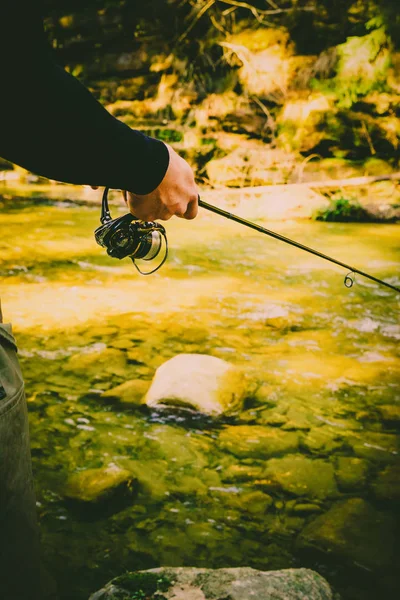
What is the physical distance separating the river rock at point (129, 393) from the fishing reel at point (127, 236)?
1641 mm

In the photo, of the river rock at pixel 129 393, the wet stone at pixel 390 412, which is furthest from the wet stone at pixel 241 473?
the wet stone at pixel 390 412

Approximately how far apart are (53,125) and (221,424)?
2.46 m

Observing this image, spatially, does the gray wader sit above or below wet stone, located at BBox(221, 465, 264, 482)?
above

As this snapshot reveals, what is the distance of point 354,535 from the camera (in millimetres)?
2301

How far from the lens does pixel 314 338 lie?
4.48m

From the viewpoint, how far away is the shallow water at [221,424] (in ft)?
7.38

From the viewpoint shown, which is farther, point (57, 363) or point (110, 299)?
point (110, 299)

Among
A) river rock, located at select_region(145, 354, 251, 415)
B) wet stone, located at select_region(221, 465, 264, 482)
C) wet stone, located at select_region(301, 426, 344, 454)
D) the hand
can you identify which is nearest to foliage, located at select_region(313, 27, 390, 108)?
river rock, located at select_region(145, 354, 251, 415)

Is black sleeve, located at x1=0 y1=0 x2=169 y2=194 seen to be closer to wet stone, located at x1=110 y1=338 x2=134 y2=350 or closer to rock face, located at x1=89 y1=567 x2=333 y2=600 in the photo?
rock face, located at x1=89 y1=567 x2=333 y2=600

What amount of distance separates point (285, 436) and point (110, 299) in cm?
279

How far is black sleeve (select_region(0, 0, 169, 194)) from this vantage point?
861 mm

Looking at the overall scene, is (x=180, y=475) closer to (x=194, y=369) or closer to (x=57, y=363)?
(x=194, y=369)

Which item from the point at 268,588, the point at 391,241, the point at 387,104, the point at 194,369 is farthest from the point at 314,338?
the point at 387,104

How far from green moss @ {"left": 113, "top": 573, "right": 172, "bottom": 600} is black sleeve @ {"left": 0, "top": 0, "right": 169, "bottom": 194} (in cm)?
124
